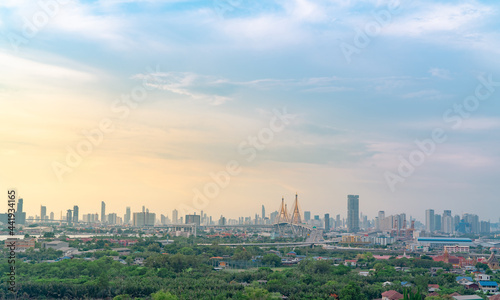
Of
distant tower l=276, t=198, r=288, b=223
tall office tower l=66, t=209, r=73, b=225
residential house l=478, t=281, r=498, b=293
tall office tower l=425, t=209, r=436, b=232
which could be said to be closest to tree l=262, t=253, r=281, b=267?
residential house l=478, t=281, r=498, b=293

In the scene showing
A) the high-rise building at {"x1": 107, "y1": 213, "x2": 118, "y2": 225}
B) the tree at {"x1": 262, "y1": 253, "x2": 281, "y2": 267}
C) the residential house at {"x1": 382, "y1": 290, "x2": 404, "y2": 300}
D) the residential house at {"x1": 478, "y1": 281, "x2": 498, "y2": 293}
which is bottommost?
the high-rise building at {"x1": 107, "y1": 213, "x2": 118, "y2": 225}

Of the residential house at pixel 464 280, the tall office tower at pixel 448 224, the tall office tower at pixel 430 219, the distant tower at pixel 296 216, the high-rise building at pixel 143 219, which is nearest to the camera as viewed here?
the residential house at pixel 464 280

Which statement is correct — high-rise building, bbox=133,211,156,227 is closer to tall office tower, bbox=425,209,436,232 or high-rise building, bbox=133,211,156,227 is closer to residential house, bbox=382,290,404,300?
tall office tower, bbox=425,209,436,232

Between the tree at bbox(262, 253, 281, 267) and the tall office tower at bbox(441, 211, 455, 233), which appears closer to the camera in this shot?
the tree at bbox(262, 253, 281, 267)

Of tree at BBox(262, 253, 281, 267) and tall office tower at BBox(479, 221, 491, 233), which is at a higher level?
tree at BBox(262, 253, 281, 267)

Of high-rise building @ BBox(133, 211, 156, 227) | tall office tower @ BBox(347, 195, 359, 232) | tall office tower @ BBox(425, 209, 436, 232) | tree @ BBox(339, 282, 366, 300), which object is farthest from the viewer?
tall office tower @ BBox(425, 209, 436, 232)

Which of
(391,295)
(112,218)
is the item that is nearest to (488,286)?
(391,295)

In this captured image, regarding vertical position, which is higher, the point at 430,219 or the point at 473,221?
the point at 473,221

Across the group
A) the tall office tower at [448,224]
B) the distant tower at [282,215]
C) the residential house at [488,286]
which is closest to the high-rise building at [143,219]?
the distant tower at [282,215]

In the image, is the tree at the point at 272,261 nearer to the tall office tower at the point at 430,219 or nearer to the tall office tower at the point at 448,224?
the tall office tower at the point at 448,224

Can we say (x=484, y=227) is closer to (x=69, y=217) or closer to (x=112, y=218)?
(x=112, y=218)

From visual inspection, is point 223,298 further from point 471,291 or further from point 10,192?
point 471,291
